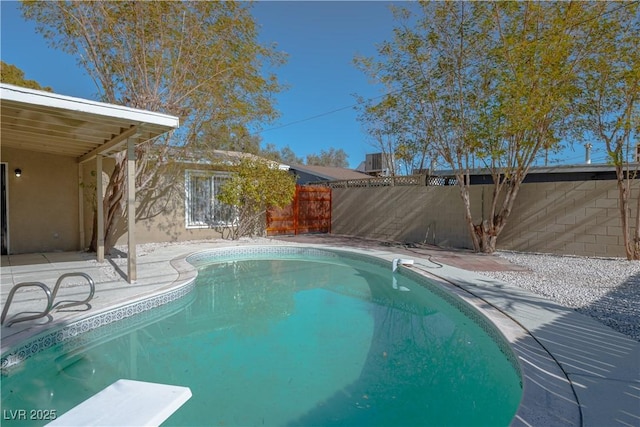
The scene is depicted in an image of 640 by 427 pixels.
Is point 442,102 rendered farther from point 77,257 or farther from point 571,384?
point 77,257

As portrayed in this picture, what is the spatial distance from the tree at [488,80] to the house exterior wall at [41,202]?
892 cm

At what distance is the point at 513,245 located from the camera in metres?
10.3

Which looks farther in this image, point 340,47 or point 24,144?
point 340,47

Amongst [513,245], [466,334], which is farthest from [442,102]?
[466,334]

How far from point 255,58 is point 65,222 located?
22.7 feet

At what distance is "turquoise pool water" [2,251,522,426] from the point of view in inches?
128

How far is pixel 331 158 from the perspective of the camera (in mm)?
50688

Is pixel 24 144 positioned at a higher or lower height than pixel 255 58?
lower

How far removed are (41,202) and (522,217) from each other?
13.2 metres

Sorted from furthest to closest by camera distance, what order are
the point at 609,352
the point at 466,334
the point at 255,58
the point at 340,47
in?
1. the point at 340,47
2. the point at 255,58
3. the point at 466,334
4. the point at 609,352

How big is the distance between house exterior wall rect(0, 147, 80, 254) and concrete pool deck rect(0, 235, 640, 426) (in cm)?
74

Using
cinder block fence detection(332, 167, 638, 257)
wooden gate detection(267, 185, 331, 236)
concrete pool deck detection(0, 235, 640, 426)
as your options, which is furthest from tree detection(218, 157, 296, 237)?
concrete pool deck detection(0, 235, 640, 426)

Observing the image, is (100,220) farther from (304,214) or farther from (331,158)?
(331,158)

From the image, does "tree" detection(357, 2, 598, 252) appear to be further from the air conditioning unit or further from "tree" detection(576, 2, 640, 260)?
the air conditioning unit
